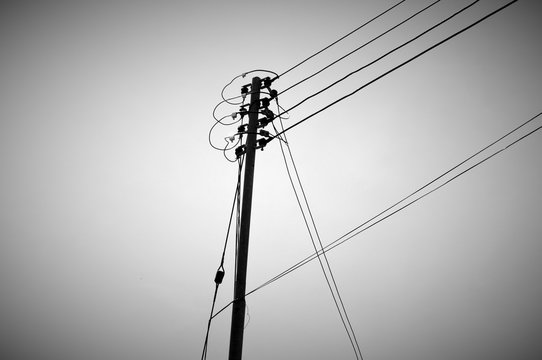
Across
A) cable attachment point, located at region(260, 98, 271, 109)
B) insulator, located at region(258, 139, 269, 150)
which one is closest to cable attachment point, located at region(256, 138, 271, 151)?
insulator, located at region(258, 139, 269, 150)

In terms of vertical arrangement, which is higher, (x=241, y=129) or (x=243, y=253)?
Answer: (x=241, y=129)

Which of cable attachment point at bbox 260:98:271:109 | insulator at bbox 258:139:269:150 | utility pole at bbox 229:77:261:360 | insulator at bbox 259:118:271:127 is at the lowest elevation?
utility pole at bbox 229:77:261:360

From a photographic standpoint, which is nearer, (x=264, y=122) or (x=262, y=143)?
(x=262, y=143)

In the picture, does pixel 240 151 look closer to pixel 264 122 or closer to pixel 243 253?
pixel 264 122

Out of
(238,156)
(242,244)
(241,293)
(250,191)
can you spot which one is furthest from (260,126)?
(241,293)

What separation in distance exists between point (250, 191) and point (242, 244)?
0.82 meters

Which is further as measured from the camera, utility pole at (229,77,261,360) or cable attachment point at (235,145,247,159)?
cable attachment point at (235,145,247,159)

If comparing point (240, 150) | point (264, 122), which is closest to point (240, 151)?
point (240, 150)

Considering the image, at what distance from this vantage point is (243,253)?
12.8 feet

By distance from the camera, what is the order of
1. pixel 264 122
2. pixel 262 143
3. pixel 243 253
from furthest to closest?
pixel 264 122, pixel 262 143, pixel 243 253

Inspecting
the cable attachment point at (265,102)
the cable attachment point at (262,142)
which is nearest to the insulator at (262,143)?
the cable attachment point at (262,142)

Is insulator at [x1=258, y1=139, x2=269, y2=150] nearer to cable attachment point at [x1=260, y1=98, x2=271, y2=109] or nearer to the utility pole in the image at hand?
the utility pole

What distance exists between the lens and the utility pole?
3535 mm

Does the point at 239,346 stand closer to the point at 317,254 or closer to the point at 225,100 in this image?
the point at 317,254
